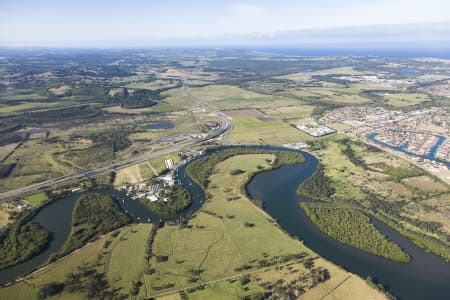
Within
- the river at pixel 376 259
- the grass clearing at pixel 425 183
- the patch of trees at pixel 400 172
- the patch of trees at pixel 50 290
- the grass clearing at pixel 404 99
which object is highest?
the grass clearing at pixel 404 99

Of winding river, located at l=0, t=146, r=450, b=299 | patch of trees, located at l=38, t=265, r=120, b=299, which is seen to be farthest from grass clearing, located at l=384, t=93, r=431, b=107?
patch of trees, located at l=38, t=265, r=120, b=299

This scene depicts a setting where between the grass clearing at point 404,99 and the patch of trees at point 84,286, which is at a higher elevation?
the grass clearing at point 404,99

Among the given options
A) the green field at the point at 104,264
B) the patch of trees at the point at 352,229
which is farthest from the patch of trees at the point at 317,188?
the green field at the point at 104,264

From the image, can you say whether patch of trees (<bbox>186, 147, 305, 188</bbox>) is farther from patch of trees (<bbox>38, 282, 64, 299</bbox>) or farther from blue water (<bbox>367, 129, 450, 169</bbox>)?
patch of trees (<bbox>38, 282, 64, 299</bbox>)

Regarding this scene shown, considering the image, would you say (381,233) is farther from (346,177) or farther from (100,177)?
(100,177)

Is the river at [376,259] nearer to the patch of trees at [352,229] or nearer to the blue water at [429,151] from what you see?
the patch of trees at [352,229]

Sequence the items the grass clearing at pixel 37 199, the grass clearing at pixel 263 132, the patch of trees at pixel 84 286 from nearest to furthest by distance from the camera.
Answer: the patch of trees at pixel 84 286
the grass clearing at pixel 37 199
the grass clearing at pixel 263 132
